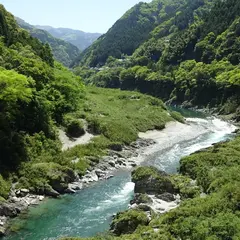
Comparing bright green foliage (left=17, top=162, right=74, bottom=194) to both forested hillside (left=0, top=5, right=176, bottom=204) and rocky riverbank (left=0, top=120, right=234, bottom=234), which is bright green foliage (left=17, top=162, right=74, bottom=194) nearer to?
forested hillside (left=0, top=5, right=176, bottom=204)

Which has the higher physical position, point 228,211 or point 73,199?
point 228,211

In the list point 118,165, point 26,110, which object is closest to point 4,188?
point 26,110

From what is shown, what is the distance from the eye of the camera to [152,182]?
40.5 meters

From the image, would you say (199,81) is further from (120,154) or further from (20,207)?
(20,207)

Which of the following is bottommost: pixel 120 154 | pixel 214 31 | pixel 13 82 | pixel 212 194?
pixel 120 154

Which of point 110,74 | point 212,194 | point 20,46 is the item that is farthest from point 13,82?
point 110,74

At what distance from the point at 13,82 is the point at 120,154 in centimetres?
2047

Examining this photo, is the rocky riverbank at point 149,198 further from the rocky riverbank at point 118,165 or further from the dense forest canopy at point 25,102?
the dense forest canopy at point 25,102

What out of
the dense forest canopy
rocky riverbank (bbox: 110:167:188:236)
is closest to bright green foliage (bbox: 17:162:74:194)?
the dense forest canopy

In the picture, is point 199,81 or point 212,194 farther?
point 199,81

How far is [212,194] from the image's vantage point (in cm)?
3341

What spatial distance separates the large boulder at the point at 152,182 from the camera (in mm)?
39844

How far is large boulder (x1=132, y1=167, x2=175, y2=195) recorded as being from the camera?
131 ft

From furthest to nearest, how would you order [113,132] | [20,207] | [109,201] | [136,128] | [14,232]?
[136,128] → [113,132] → [109,201] → [20,207] → [14,232]
